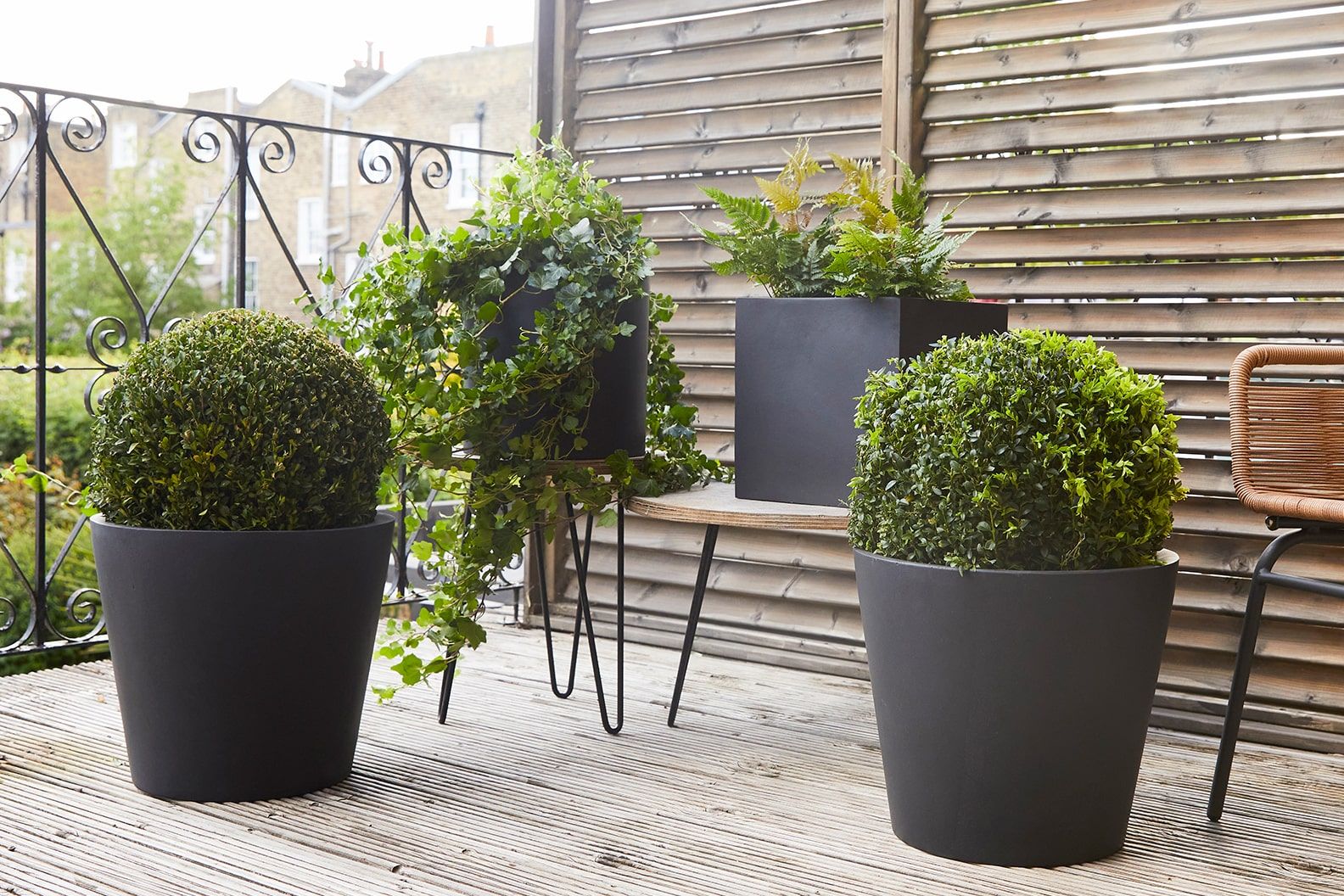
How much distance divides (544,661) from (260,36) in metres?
25.1

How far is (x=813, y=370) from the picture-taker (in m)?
2.06

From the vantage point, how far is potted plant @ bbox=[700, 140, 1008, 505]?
6.54 feet

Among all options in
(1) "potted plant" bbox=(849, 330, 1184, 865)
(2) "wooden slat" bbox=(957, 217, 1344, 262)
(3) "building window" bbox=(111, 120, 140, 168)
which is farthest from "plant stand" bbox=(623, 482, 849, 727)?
(3) "building window" bbox=(111, 120, 140, 168)

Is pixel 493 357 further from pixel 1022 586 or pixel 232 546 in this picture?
pixel 1022 586

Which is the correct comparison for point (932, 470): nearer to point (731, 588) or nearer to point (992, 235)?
point (992, 235)

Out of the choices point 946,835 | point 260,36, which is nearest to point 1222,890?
point 946,835

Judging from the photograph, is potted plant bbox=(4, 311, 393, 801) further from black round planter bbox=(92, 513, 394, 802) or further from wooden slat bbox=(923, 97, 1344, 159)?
wooden slat bbox=(923, 97, 1344, 159)

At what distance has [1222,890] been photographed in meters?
1.68

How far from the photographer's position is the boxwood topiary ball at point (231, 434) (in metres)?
1.86

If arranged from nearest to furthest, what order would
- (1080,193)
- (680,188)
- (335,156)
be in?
1. (1080,193)
2. (680,188)
3. (335,156)

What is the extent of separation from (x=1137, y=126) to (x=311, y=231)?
22.9 meters

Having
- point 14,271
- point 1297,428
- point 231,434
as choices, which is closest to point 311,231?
point 14,271

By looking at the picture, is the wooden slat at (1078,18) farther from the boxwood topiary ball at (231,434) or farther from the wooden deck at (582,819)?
the boxwood topiary ball at (231,434)

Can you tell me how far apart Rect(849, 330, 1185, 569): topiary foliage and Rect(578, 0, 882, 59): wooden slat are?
150 cm
